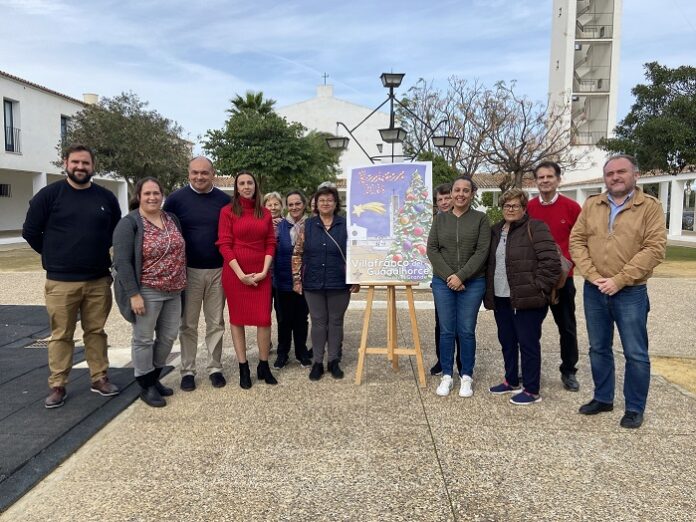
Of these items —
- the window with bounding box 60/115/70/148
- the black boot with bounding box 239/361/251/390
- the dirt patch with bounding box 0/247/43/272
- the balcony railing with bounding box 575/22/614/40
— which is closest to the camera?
the black boot with bounding box 239/361/251/390

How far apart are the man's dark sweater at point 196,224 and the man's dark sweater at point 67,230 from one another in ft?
1.90

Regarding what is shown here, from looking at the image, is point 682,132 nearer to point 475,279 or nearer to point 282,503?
point 475,279

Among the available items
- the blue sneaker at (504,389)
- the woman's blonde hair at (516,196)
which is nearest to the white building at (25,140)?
the blue sneaker at (504,389)

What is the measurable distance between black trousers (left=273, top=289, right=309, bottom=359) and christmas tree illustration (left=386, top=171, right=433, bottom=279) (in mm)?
1146

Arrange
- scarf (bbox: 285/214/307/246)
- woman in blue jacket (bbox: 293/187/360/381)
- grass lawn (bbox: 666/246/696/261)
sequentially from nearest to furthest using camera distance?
woman in blue jacket (bbox: 293/187/360/381) < scarf (bbox: 285/214/307/246) < grass lawn (bbox: 666/246/696/261)

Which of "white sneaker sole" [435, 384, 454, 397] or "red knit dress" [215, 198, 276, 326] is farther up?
"red knit dress" [215, 198, 276, 326]

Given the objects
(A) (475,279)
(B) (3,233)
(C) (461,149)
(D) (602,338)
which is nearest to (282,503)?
(A) (475,279)

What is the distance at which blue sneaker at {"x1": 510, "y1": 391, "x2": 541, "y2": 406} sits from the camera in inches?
159

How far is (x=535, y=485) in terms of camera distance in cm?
286

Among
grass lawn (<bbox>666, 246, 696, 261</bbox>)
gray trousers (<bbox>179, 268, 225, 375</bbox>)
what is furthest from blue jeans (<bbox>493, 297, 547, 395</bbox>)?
grass lawn (<bbox>666, 246, 696, 261</bbox>)

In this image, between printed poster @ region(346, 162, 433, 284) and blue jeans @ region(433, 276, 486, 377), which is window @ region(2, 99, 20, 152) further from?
blue jeans @ region(433, 276, 486, 377)

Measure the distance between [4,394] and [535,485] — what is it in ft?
13.6

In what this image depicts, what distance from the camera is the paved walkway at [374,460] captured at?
266 cm

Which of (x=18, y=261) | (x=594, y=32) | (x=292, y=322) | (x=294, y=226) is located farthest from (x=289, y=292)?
(x=594, y=32)
